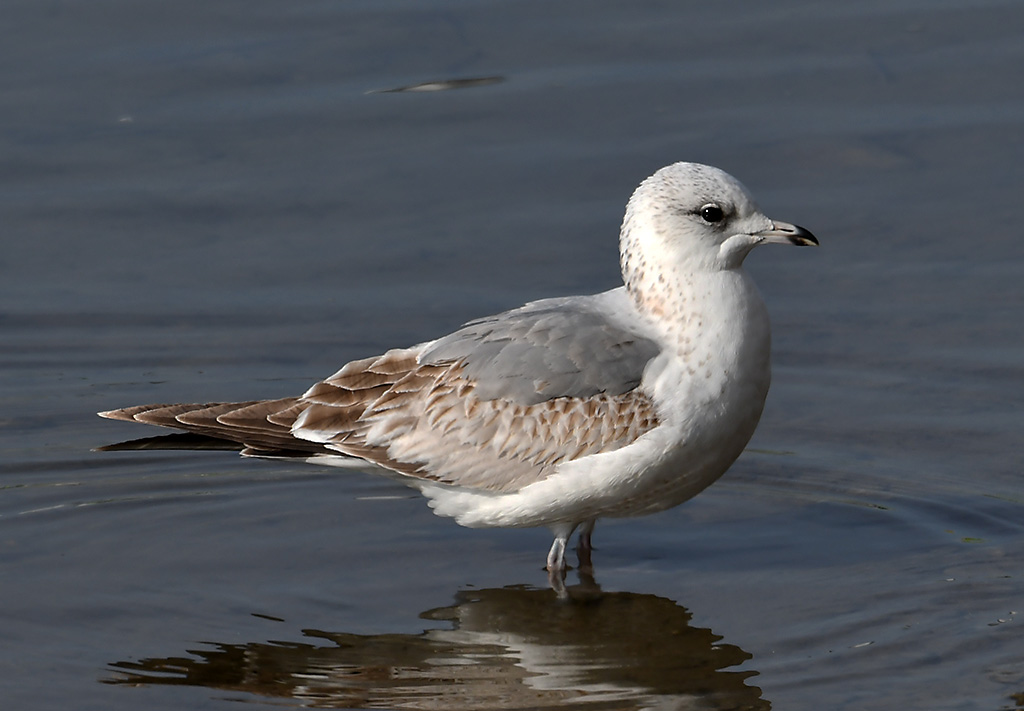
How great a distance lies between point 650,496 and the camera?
8062 mm

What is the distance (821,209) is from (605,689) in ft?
16.1

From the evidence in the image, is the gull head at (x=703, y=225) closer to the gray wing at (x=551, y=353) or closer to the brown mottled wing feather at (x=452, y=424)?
the gray wing at (x=551, y=353)

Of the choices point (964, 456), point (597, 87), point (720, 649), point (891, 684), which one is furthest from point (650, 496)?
point (597, 87)

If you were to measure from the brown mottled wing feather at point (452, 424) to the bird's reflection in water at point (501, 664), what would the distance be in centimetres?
67

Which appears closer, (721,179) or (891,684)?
(891,684)

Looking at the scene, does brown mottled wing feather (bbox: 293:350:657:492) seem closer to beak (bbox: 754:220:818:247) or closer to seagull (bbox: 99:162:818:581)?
seagull (bbox: 99:162:818:581)

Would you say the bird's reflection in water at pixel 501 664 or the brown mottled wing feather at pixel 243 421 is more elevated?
the brown mottled wing feather at pixel 243 421

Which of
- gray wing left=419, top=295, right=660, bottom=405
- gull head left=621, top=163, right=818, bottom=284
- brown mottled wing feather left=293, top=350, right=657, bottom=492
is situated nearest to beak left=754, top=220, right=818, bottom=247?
gull head left=621, top=163, right=818, bottom=284

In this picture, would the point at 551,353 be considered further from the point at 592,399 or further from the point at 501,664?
the point at 501,664

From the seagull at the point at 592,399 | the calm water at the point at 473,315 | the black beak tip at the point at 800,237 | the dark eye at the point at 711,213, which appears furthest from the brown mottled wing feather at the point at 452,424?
the black beak tip at the point at 800,237

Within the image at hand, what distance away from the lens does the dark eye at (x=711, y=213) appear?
26.3 feet

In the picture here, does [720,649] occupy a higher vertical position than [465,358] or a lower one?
lower

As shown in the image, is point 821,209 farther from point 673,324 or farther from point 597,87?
point 673,324

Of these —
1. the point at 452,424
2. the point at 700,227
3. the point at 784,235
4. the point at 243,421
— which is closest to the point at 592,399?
the point at 452,424
